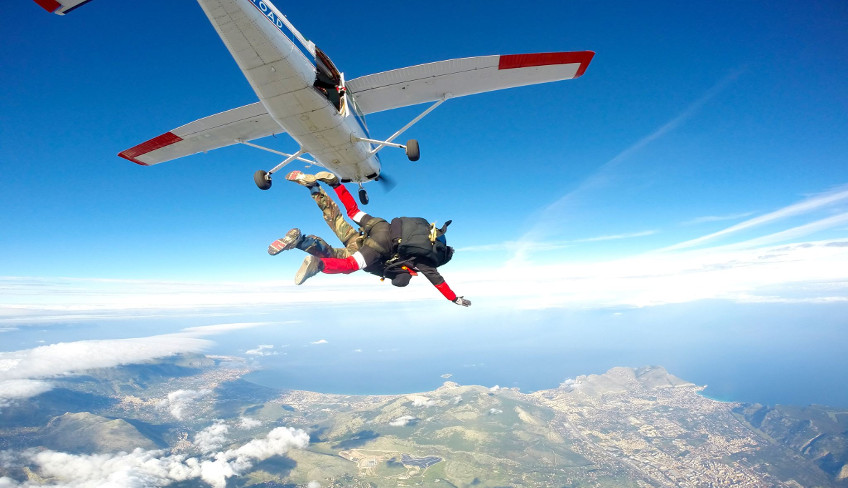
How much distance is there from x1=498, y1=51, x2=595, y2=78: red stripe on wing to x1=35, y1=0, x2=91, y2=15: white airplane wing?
10205mm

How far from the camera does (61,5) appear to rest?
615 centimetres

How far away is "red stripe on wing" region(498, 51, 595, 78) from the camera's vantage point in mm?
9758

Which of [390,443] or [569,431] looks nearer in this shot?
[390,443]

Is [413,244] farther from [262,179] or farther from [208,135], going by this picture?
[208,135]

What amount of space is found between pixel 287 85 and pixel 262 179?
2839 millimetres

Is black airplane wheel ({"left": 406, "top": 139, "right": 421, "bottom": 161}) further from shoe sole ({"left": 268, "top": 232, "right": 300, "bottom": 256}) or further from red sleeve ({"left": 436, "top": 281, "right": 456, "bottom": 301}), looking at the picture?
shoe sole ({"left": 268, "top": 232, "right": 300, "bottom": 256})

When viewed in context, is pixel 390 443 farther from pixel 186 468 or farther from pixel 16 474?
pixel 16 474

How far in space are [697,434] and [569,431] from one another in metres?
50.0

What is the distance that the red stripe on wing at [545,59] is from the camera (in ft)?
32.0

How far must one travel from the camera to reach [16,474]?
11381 cm

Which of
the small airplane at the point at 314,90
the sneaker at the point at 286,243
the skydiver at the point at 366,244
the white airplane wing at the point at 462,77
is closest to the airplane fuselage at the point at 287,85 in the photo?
the small airplane at the point at 314,90

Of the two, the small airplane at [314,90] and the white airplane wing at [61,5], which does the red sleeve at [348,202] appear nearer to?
the small airplane at [314,90]

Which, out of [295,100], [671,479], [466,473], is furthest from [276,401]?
[295,100]

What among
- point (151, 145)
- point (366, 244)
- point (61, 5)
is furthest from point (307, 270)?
point (151, 145)
